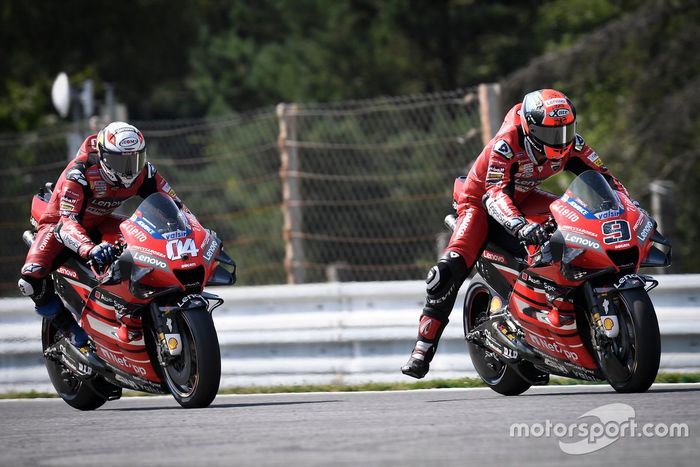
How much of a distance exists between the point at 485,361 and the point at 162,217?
223cm

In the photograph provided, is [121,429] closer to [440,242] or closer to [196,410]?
[196,410]

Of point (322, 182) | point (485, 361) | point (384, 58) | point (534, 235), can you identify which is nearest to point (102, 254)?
point (485, 361)

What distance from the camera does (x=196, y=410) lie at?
29.0 feet

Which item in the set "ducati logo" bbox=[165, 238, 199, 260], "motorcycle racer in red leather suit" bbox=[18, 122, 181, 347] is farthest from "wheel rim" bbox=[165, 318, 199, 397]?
"motorcycle racer in red leather suit" bbox=[18, 122, 181, 347]

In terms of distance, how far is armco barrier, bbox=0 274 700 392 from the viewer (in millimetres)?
11047

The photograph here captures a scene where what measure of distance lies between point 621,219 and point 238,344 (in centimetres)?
404

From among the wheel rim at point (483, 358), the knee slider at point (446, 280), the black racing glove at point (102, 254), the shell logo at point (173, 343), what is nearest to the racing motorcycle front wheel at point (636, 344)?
the wheel rim at point (483, 358)

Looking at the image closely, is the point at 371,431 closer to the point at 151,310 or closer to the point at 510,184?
the point at 151,310

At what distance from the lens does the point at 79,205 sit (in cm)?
971

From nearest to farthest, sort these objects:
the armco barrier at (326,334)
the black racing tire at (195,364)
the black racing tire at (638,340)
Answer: the black racing tire at (638,340) → the black racing tire at (195,364) → the armco barrier at (326,334)

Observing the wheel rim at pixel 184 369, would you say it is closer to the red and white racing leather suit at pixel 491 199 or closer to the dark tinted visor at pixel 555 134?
the red and white racing leather suit at pixel 491 199

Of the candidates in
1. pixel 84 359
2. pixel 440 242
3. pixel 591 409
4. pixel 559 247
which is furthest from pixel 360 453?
pixel 440 242

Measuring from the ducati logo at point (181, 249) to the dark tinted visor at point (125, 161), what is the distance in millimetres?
899

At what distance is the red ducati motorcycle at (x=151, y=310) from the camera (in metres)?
8.79
